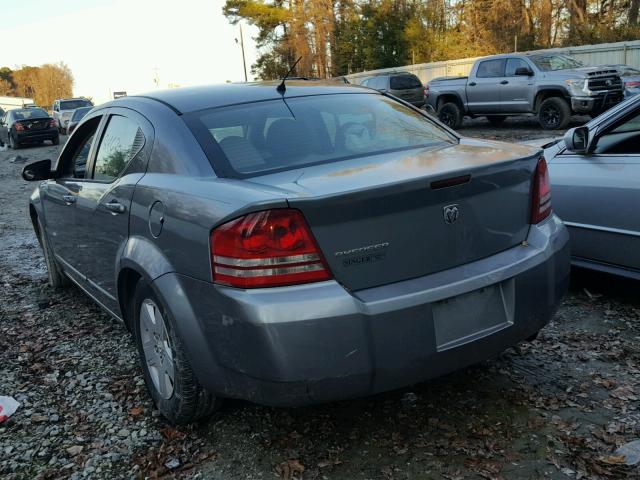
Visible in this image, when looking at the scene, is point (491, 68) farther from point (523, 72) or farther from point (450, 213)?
point (450, 213)

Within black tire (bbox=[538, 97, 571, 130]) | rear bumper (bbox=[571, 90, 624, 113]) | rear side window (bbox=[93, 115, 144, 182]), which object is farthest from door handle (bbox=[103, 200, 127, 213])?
black tire (bbox=[538, 97, 571, 130])

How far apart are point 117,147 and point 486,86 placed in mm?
14252

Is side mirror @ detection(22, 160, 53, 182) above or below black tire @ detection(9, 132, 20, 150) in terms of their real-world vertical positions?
above

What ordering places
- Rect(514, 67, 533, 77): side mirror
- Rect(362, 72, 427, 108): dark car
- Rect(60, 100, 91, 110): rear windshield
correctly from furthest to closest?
Rect(60, 100, 91, 110): rear windshield
Rect(362, 72, 427, 108): dark car
Rect(514, 67, 533, 77): side mirror

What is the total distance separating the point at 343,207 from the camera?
234cm

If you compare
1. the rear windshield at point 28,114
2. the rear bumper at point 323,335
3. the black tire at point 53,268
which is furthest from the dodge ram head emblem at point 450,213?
the rear windshield at point 28,114

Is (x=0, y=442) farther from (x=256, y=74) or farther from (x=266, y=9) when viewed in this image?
(x=256, y=74)

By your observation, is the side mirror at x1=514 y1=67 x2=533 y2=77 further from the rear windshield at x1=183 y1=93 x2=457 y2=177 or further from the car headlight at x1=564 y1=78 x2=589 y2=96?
the rear windshield at x1=183 y1=93 x2=457 y2=177

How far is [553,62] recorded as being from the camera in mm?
15328

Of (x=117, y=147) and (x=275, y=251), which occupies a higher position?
(x=117, y=147)

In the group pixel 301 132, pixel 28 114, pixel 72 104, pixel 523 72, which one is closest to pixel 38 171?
pixel 301 132

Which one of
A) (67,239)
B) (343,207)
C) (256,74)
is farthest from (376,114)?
(256,74)

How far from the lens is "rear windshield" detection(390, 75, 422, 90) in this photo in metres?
21.6

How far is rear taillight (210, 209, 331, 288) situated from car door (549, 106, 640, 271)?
2.54 meters
